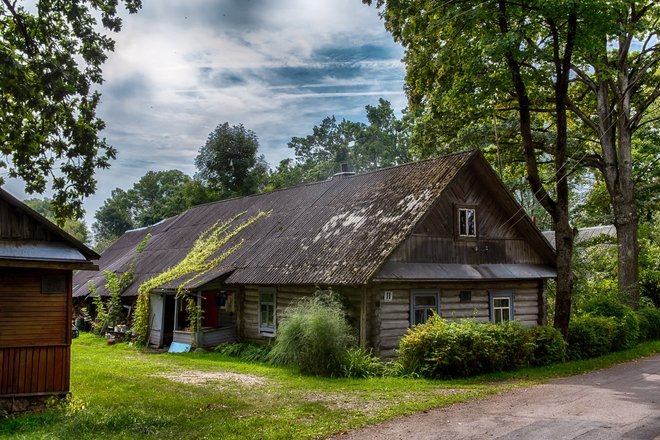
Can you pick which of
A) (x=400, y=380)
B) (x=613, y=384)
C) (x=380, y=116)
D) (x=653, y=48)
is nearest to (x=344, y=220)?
(x=400, y=380)

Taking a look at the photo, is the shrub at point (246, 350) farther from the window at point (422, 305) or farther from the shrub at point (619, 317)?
the shrub at point (619, 317)

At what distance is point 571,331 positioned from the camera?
18.1 m

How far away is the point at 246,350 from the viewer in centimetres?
2008

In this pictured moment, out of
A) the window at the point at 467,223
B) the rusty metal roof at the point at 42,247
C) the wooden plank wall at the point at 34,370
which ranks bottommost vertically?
the wooden plank wall at the point at 34,370

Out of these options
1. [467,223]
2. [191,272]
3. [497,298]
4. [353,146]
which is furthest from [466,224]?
[353,146]

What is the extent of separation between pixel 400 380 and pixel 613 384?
200 inches

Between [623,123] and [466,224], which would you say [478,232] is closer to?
[466,224]

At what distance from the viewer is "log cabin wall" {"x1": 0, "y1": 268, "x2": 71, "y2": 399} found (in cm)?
1138

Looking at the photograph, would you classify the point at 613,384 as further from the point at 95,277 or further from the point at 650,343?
the point at 95,277

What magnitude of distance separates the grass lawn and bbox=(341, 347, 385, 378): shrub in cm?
68

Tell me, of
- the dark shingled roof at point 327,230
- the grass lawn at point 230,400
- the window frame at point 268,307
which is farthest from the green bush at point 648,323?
the window frame at point 268,307

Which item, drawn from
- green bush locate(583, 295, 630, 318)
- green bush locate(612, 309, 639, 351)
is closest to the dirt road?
green bush locate(612, 309, 639, 351)

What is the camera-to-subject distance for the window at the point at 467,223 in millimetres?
19469

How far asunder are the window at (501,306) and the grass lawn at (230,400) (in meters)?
3.93
